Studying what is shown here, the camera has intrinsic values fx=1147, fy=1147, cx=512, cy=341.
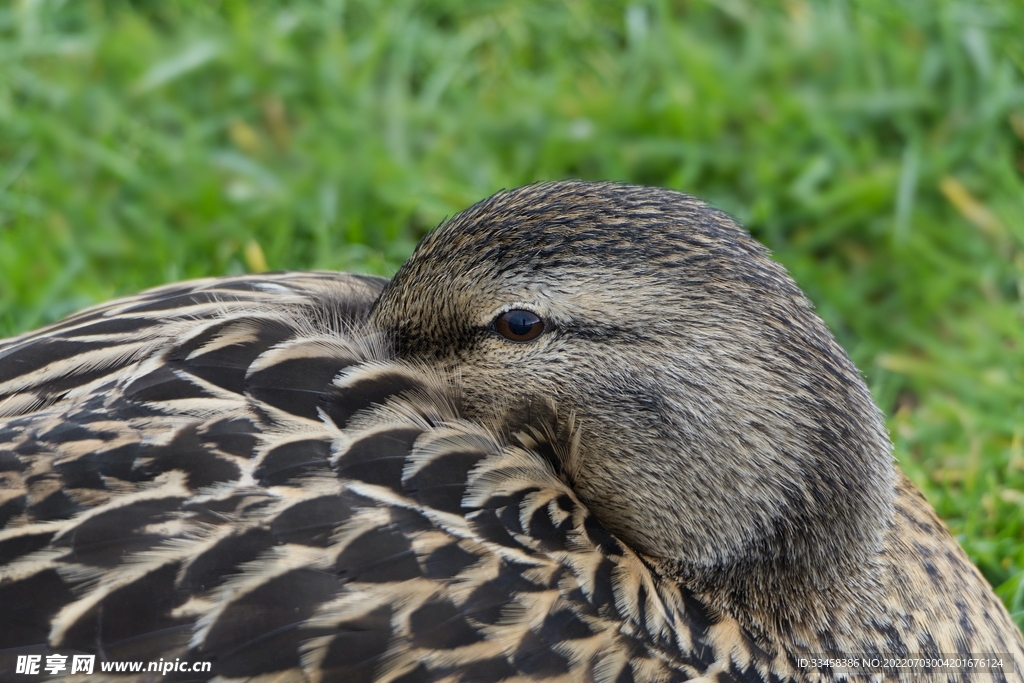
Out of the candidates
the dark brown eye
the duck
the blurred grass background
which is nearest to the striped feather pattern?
the duck

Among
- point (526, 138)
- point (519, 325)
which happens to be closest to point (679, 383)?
point (519, 325)

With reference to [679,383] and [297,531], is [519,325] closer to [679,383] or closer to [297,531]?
[679,383]

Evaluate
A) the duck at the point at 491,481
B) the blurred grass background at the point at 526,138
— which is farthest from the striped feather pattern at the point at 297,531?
the blurred grass background at the point at 526,138

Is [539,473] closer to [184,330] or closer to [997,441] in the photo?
[184,330]

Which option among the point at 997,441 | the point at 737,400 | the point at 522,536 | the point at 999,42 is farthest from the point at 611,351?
the point at 999,42

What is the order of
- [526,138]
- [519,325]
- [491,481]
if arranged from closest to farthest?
[491,481]
[519,325]
[526,138]

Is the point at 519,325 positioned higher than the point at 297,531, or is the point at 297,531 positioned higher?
the point at 519,325
